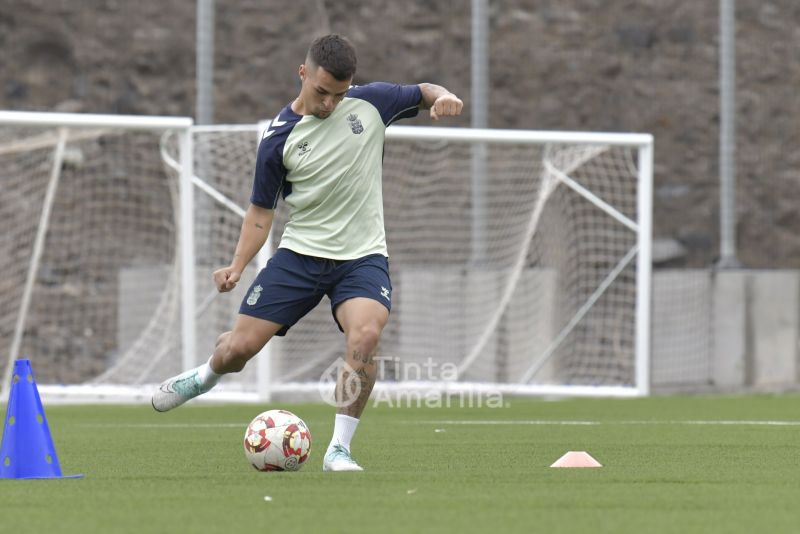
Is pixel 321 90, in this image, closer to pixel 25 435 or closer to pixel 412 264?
pixel 25 435

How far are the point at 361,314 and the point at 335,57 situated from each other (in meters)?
1.05

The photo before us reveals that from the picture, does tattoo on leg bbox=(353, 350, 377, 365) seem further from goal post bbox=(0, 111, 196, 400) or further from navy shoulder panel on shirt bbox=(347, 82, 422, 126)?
goal post bbox=(0, 111, 196, 400)

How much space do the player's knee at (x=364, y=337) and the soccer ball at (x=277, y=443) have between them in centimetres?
38

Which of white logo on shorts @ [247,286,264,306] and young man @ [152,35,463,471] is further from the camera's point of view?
white logo on shorts @ [247,286,264,306]

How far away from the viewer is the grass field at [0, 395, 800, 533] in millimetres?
4699

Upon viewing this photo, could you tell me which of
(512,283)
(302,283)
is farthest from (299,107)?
(512,283)

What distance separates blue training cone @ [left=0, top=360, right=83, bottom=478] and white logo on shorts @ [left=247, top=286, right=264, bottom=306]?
105 centimetres

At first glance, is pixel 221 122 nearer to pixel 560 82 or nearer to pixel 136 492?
pixel 560 82

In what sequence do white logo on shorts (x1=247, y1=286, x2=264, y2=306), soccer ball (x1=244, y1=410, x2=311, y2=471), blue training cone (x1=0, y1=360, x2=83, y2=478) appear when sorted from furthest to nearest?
white logo on shorts (x1=247, y1=286, x2=264, y2=306) → soccer ball (x1=244, y1=410, x2=311, y2=471) → blue training cone (x1=0, y1=360, x2=83, y2=478)

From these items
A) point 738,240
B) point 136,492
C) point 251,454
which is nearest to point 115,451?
point 251,454

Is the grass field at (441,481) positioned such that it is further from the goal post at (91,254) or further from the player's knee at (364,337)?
the goal post at (91,254)

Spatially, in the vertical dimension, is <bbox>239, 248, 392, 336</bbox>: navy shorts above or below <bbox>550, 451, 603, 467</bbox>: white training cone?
above

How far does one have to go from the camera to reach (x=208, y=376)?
6.96 metres

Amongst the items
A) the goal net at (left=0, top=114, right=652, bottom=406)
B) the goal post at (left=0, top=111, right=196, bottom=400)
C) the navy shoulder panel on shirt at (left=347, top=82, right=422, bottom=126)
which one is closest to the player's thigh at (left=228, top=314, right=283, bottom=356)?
the navy shoulder panel on shirt at (left=347, top=82, right=422, bottom=126)
